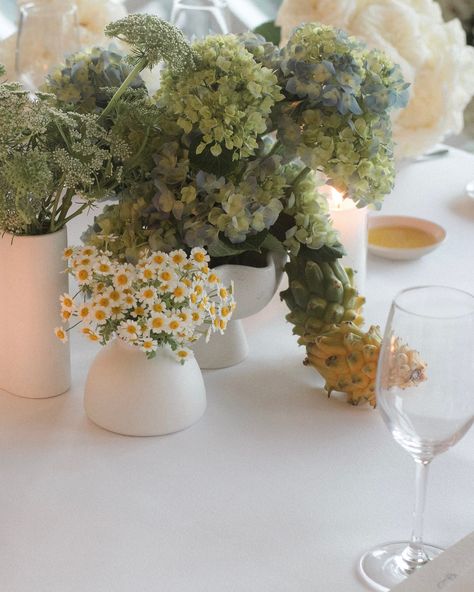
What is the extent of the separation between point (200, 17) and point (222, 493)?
0.79 m

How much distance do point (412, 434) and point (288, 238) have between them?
32 cm

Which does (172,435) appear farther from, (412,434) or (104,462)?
(412,434)

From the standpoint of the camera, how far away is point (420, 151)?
1.65m

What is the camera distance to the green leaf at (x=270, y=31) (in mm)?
1838

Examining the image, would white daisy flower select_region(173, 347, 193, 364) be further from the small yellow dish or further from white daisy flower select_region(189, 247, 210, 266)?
the small yellow dish

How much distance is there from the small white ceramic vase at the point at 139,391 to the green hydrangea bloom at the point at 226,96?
0.22m

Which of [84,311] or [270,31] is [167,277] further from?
[270,31]

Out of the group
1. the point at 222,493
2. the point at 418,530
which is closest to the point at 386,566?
the point at 418,530

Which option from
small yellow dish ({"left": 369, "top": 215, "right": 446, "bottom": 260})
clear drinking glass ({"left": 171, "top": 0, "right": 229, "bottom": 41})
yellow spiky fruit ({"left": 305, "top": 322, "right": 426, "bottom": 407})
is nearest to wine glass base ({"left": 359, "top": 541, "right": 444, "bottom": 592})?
yellow spiky fruit ({"left": 305, "top": 322, "right": 426, "bottom": 407})

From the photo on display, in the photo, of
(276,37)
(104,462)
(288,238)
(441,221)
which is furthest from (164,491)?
(276,37)

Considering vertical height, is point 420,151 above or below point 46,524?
above

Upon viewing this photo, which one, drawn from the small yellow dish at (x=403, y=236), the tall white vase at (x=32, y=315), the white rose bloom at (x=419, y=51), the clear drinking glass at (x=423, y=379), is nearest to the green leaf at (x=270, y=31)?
the white rose bloom at (x=419, y=51)

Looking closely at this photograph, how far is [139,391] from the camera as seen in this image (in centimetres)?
100

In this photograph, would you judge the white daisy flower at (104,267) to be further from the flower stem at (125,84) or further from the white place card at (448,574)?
the white place card at (448,574)
